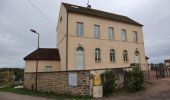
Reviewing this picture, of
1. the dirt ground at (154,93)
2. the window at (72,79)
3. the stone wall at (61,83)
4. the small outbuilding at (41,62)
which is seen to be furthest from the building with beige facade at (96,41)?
the dirt ground at (154,93)

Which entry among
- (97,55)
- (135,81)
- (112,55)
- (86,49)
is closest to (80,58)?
(86,49)

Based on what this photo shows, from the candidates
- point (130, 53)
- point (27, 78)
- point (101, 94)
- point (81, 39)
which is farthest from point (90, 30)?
point (101, 94)

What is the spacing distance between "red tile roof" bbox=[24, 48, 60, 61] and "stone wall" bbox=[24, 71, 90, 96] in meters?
4.34

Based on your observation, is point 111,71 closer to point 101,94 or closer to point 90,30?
point 101,94

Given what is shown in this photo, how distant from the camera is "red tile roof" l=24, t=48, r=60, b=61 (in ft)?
84.2

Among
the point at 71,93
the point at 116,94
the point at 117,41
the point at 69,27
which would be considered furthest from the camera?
the point at 117,41

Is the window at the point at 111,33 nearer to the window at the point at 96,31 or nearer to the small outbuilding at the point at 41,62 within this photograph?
the window at the point at 96,31

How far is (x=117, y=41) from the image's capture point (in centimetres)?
2673

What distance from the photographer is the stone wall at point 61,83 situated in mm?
15820

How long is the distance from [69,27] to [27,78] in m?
7.40

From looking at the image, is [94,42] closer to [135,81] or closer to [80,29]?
[80,29]

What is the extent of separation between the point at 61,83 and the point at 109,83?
4.18m

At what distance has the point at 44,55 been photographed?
2633 cm

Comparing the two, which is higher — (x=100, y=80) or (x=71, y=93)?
(x=100, y=80)
